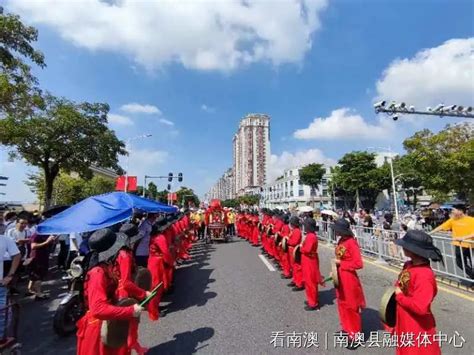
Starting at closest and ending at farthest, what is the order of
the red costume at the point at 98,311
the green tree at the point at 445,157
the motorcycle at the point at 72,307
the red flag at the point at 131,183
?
1. the red costume at the point at 98,311
2. the motorcycle at the point at 72,307
3. the red flag at the point at 131,183
4. the green tree at the point at 445,157

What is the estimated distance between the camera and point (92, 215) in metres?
6.97

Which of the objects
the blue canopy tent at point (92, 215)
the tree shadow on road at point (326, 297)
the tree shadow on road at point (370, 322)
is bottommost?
the tree shadow on road at point (370, 322)

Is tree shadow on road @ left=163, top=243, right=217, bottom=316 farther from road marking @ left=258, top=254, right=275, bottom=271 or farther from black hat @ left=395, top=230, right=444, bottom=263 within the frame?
black hat @ left=395, top=230, right=444, bottom=263

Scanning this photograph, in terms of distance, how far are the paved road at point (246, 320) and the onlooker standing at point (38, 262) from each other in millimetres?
656

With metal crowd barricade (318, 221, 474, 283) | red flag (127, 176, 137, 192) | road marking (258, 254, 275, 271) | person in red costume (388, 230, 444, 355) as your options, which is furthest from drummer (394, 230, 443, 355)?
red flag (127, 176, 137, 192)

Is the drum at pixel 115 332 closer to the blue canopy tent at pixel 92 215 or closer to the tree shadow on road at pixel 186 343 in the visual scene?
the tree shadow on road at pixel 186 343

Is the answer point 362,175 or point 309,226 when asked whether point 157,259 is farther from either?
point 362,175

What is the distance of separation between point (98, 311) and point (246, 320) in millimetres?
3228

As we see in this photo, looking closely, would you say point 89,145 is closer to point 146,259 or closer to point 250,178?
point 146,259

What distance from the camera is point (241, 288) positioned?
24.8ft

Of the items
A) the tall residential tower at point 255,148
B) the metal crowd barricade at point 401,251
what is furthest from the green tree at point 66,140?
the tall residential tower at point 255,148

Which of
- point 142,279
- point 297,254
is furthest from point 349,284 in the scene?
point 142,279

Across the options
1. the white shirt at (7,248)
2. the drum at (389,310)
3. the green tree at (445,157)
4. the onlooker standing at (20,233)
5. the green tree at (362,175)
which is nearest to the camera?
the drum at (389,310)

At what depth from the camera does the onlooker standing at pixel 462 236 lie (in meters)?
7.05
